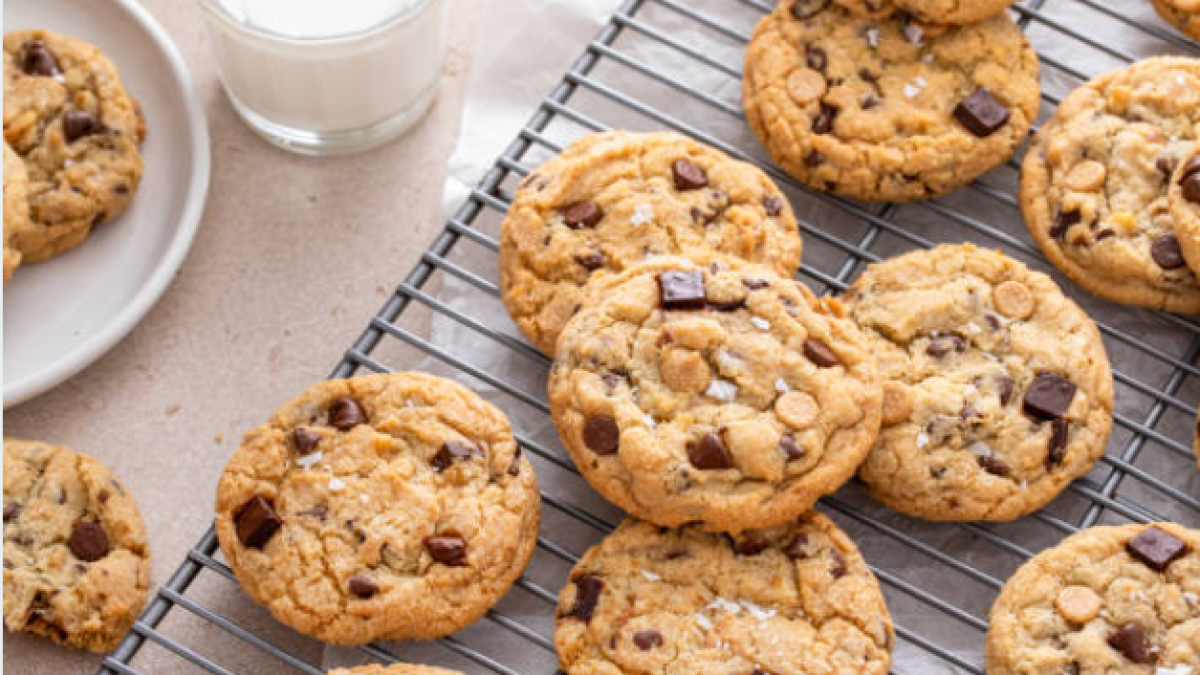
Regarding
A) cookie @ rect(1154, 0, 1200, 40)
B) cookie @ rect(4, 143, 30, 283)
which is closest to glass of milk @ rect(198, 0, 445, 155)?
cookie @ rect(4, 143, 30, 283)

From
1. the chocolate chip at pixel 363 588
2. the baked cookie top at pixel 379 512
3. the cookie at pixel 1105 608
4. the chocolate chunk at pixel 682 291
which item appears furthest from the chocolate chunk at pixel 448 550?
the cookie at pixel 1105 608

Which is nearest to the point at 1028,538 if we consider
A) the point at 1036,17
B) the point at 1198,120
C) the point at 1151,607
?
the point at 1151,607

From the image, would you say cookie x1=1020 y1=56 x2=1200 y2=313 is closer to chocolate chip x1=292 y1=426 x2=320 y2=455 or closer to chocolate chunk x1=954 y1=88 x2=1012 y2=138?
chocolate chunk x1=954 y1=88 x2=1012 y2=138

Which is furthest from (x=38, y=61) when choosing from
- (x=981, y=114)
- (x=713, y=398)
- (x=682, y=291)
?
(x=981, y=114)

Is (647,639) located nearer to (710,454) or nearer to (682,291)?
(710,454)

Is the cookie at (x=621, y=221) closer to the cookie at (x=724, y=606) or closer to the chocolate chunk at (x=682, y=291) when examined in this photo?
the chocolate chunk at (x=682, y=291)

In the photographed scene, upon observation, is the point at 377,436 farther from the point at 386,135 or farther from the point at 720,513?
the point at 386,135
